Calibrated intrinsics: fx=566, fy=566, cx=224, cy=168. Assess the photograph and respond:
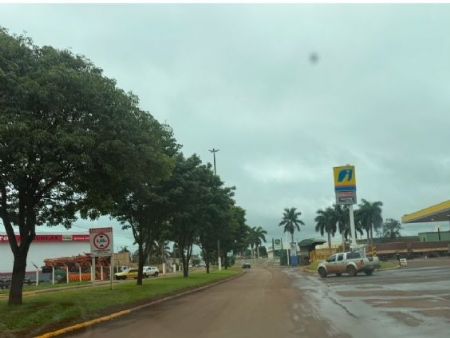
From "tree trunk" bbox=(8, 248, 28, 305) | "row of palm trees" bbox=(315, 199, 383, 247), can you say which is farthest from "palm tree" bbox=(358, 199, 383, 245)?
"tree trunk" bbox=(8, 248, 28, 305)

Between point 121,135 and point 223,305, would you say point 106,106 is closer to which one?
point 121,135

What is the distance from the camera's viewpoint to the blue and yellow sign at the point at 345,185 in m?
51.8

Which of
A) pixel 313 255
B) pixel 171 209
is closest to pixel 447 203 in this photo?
→ pixel 313 255

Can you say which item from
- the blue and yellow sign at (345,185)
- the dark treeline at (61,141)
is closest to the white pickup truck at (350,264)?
the blue and yellow sign at (345,185)

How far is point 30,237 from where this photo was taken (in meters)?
18.1

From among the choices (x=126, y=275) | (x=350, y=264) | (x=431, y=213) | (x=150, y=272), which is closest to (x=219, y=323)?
(x=350, y=264)

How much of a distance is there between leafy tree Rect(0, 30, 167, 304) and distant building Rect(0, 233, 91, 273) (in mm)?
54238

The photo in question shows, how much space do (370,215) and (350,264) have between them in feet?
246

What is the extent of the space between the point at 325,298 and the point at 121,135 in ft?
32.5

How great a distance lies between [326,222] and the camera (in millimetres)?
117938

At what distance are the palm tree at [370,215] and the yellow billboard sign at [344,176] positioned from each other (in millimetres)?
62630

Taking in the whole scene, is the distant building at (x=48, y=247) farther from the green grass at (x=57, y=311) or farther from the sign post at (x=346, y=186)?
the green grass at (x=57, y=311)

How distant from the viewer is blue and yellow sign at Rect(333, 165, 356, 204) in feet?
170

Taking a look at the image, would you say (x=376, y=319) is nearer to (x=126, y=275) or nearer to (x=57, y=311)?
(x=57, y=311)
